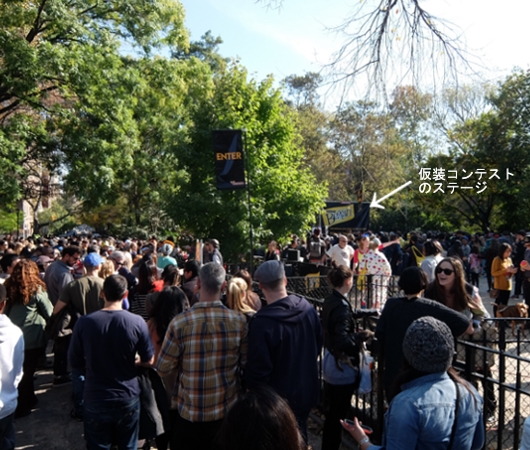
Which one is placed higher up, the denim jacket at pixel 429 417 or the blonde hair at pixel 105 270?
the blonde hair at pixel 105 270

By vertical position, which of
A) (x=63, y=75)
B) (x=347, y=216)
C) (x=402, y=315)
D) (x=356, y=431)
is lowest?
(x=356, y=431)

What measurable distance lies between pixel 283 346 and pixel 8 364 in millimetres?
1992

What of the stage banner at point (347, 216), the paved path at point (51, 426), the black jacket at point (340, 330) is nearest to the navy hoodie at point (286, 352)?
the black jacket at point (340, 330)

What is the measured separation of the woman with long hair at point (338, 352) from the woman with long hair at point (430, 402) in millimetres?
1622

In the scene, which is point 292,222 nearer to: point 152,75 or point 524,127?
point 152,75

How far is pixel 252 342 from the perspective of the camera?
325cm

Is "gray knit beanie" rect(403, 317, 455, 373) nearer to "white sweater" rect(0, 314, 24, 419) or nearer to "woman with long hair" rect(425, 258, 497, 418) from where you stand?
"woman with long hair" rect(425, 258, 497, 418)

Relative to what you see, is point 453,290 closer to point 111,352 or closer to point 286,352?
point 286,352

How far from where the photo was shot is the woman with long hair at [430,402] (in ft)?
7.14

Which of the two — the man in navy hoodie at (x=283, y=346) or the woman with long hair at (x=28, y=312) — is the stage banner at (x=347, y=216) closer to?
the woman with long hair at (x=28, y=312)

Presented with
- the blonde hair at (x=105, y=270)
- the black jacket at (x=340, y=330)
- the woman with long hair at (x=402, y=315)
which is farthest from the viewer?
the blonde hair at (x=105, y=270)

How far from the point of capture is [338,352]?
4.02m

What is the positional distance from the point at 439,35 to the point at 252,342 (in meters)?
2.85

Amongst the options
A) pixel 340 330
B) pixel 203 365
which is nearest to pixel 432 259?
pixel 340 330
